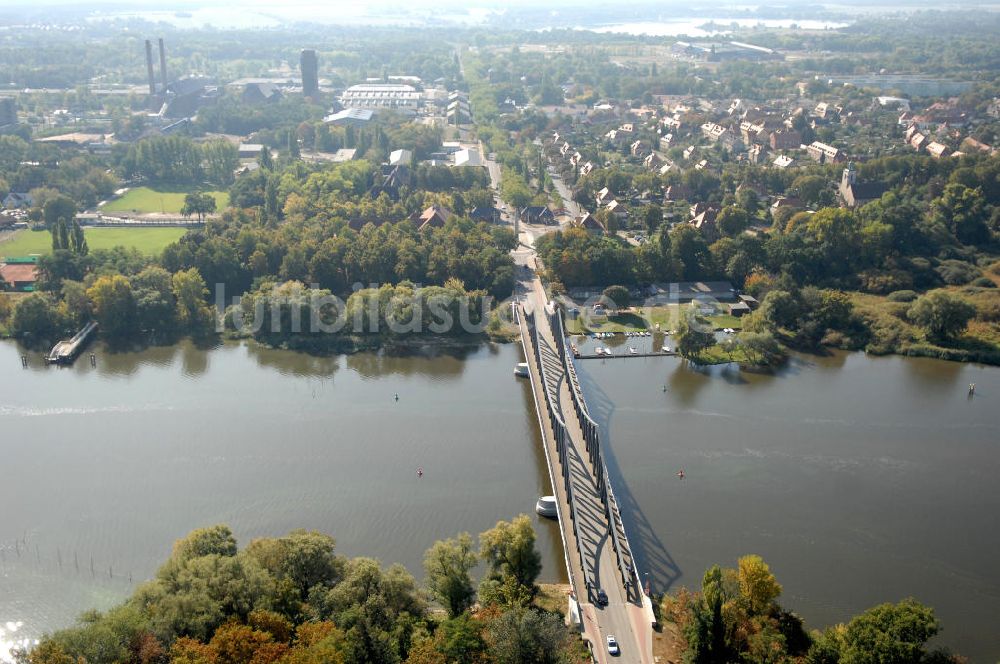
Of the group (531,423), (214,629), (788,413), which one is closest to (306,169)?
(531,423)

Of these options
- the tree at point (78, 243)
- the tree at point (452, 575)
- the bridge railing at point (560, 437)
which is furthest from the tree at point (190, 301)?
the tree at point (452, 575)

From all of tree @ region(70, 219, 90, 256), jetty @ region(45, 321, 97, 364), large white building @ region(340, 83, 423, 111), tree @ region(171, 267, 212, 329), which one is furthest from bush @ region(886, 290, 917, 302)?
large white building @ region(340, 83, 423, 111)

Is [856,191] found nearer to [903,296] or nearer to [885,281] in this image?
[885,281]

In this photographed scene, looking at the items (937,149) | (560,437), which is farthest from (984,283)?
(937,149)

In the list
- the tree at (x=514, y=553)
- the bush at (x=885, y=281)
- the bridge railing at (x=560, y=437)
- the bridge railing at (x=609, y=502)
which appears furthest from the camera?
the bush at (x=885, y=281)

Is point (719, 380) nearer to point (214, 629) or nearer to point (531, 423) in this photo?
point (531, 423)

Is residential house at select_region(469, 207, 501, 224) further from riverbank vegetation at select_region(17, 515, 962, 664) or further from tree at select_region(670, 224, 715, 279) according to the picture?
riverbank vegetation at select_region(17, 515, 962, 664)

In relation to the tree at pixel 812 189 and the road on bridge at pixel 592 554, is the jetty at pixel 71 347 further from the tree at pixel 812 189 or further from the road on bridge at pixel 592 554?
the tree at pixel 812 189
